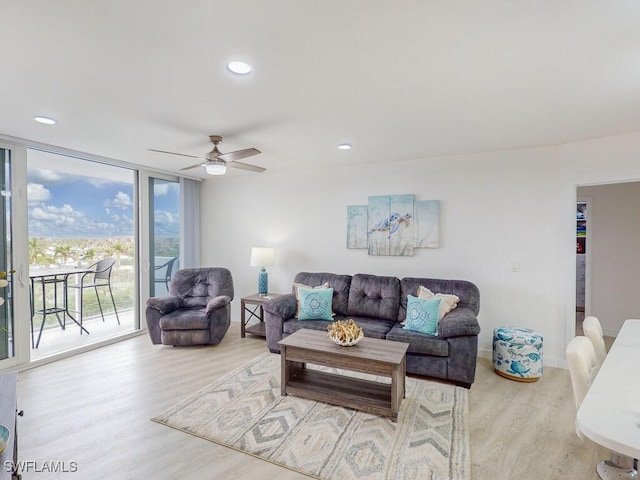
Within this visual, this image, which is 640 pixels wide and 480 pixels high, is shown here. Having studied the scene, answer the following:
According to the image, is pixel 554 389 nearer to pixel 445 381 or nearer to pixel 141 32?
pixel 445 381

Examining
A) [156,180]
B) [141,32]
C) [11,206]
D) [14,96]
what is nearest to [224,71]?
[141,32]

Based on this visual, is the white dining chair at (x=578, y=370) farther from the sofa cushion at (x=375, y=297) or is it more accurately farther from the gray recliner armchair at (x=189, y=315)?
the gray recliner armchair at (x=189, y=315)

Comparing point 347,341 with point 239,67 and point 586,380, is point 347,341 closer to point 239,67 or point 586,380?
point 586,380

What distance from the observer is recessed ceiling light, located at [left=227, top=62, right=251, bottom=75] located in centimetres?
194

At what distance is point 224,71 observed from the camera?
2021mm

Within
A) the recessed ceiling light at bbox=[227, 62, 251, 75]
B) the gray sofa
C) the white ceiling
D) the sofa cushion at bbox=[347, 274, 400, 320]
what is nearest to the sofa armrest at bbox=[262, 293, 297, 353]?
the gray sofa

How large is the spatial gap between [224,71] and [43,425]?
2.88 meters

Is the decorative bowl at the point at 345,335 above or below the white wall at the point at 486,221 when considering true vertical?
below

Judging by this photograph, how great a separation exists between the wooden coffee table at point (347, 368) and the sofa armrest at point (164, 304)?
2106mm

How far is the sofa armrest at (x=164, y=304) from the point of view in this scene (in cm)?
419

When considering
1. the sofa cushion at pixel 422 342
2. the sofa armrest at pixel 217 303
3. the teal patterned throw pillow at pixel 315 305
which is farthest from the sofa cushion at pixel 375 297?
the sofa armrest at pixel 217 303

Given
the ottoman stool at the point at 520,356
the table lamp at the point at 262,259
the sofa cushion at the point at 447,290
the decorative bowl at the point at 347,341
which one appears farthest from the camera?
the table lamp at the point at 262,259

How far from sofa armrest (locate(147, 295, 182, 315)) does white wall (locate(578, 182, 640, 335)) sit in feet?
19.1

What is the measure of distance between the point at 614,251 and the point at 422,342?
3.48 metres
